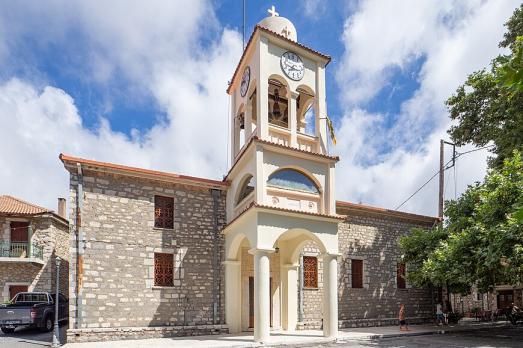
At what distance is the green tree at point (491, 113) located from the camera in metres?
16.1

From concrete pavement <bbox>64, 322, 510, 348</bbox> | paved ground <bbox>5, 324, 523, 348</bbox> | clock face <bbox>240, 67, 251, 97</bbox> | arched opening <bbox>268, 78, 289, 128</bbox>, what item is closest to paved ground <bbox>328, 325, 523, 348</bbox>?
paved ground <bbox>5, 324, 523, 348</bbox>

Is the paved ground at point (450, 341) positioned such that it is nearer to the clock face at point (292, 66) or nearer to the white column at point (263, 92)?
the white column at point (263, 92)

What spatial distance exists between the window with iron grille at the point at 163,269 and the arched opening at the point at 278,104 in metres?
6.51

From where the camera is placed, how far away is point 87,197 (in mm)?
14383

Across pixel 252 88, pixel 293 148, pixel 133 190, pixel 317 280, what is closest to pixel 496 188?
pixel 293 148

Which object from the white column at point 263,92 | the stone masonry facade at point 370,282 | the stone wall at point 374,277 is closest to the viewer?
the white column at point 263,92

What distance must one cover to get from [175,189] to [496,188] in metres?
11.1

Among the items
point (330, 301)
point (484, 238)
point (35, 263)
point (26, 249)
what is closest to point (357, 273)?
point (330, 301)

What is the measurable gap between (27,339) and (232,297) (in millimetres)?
7238

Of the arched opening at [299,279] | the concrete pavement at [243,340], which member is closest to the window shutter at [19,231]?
the concrete pavement at [243,340]

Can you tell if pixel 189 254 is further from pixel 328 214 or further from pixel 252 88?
pixel 252 88

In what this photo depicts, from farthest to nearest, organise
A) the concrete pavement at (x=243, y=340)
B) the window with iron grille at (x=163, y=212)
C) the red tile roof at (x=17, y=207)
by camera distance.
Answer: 1. the red tile roof at (x=17, y=207)
2. the window with iron grille at (x=163, y=212)
3. the concrete pavement at (x=243, y=340)

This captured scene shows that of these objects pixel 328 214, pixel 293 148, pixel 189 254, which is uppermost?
pixel 293 148

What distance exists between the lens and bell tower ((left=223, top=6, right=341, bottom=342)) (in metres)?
13.6
